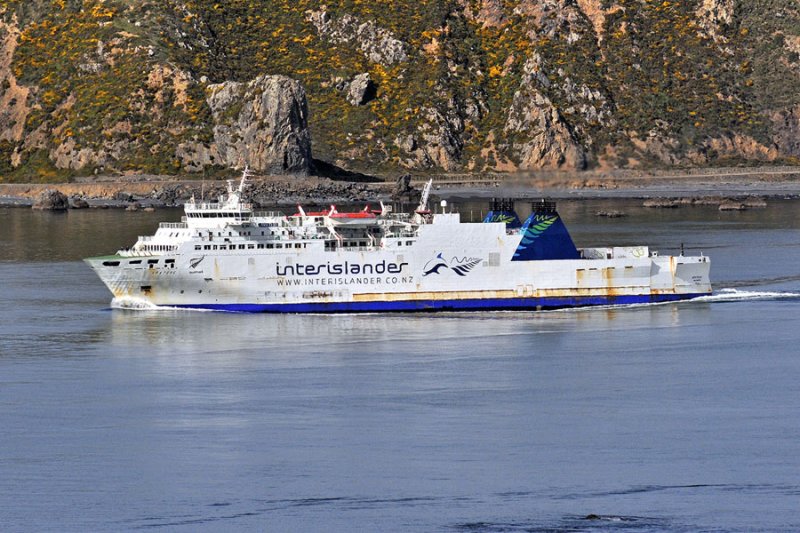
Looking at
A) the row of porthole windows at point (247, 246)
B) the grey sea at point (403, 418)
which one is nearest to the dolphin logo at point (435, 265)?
the grey sea at point (403, 418)

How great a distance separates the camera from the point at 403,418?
5772cm

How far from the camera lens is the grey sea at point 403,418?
1811 inches

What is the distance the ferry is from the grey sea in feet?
5.51

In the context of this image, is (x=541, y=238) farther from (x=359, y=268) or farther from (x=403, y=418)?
(x=403, y=418)

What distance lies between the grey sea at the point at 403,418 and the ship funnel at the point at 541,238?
4.20 m

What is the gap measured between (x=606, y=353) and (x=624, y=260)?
52.3ft

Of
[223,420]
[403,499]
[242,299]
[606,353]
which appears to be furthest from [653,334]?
[403,499]

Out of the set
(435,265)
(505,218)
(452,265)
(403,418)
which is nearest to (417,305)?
(435,265)

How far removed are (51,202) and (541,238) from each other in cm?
11390

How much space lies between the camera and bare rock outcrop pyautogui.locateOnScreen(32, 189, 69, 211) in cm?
18862

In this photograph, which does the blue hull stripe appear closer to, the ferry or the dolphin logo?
the ferry

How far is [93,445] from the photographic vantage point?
53.7 meters

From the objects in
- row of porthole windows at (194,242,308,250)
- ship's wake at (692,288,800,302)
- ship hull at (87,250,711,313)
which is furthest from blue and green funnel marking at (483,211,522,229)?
row of porthole windows at (194,242,308,250)

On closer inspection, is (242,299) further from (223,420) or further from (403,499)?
(403,499)
